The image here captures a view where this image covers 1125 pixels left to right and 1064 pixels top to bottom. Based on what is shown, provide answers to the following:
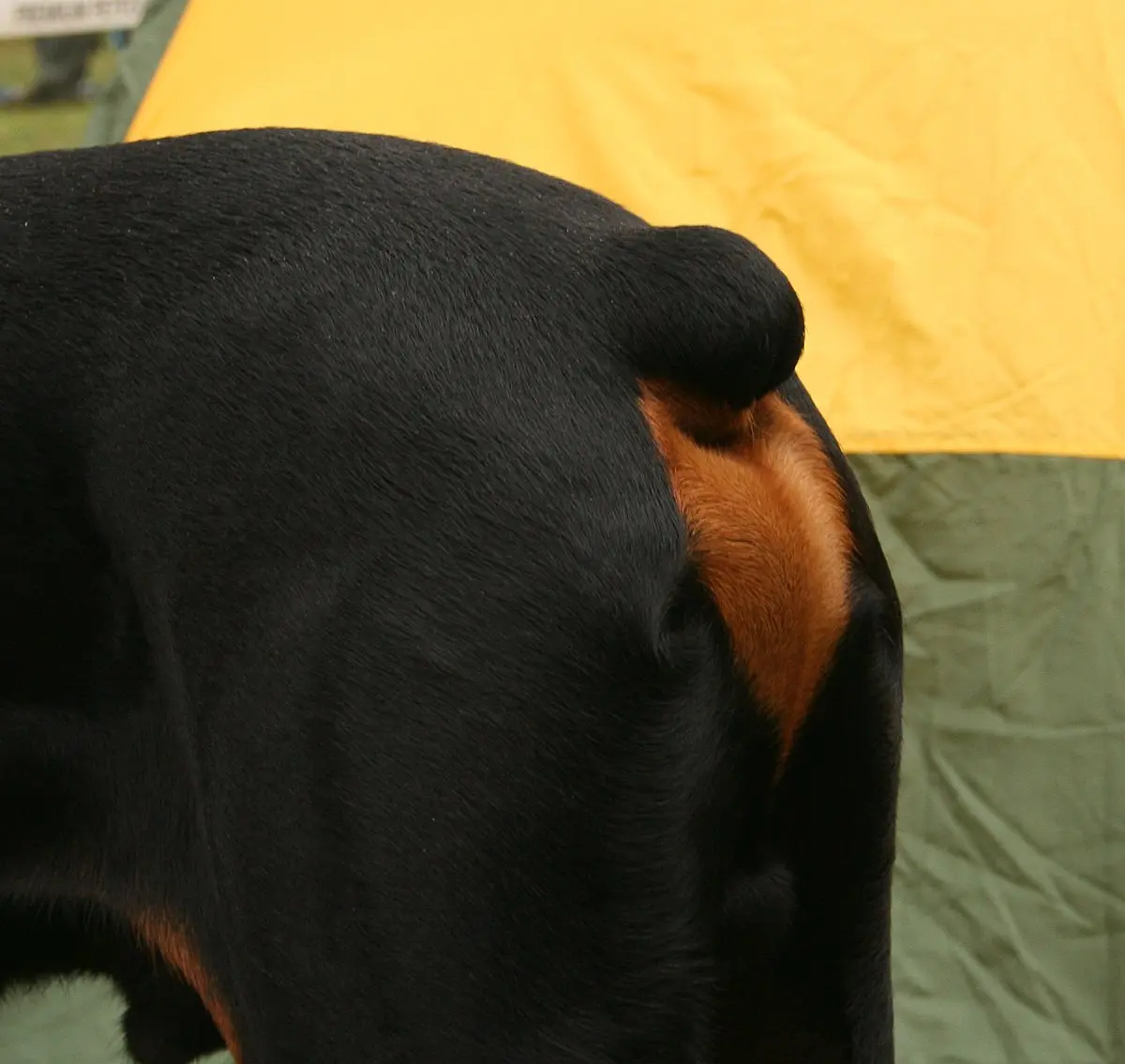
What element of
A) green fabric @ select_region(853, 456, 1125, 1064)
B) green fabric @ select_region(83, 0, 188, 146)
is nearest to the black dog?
green fabric @ select_region(853, 456, 1125, 1064)

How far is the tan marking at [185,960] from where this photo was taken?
0.48 m

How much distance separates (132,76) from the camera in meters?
1.34

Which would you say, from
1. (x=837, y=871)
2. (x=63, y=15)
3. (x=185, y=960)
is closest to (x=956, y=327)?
(x=837, y=871)

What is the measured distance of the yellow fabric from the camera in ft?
2.94

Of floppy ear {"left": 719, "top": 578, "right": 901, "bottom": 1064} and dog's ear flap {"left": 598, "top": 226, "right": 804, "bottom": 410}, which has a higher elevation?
dog's ear flap {"left": 598, "top": 226, "right": 804, "bottom": 410}

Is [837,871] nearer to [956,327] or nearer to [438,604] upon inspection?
[438,604]

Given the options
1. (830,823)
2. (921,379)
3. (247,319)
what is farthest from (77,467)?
(921,379)

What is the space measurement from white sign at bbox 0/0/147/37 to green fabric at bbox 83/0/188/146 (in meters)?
0.20

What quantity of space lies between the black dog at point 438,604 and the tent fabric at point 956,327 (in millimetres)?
427

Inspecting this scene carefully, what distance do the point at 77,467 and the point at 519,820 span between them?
20 cm

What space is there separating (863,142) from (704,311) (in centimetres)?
62

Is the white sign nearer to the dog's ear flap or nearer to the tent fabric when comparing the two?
the tent fabric

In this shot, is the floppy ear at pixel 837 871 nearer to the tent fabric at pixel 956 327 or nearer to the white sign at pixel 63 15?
the tent fabric at pixel 956 327

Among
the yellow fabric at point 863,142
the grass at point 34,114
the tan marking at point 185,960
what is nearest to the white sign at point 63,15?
the grass at point 34,114
